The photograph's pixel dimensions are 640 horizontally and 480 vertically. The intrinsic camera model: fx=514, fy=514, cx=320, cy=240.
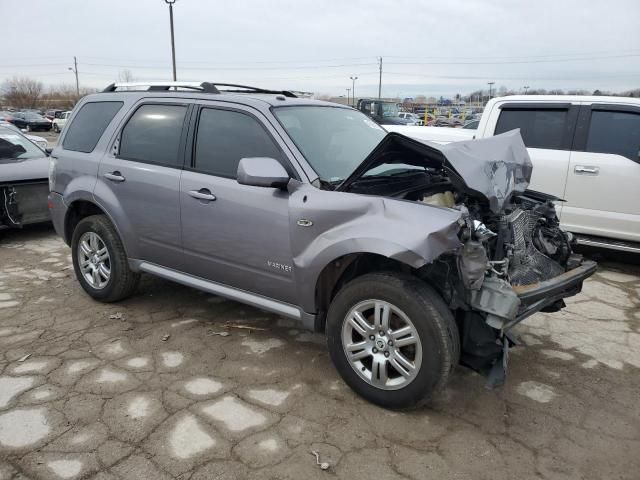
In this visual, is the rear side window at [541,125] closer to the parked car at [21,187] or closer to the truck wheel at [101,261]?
the truck wheel at [101,261]

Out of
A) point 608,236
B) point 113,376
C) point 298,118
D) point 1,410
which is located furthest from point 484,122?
point 1,410

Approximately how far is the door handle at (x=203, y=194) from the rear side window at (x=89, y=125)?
4.72 ft

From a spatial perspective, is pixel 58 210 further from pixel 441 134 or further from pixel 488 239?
pixel 441 134

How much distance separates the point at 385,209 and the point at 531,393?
5.15 feet

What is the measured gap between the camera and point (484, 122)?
21.7 ft

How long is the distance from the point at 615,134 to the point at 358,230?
4.24 m

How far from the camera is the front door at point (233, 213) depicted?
339 centimetres

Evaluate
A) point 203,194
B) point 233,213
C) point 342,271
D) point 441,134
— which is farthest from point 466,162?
point 441,134

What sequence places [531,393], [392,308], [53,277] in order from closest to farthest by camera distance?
[392,308] < [531,393] < [53,277]

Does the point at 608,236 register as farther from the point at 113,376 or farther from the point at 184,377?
the point at 113,376

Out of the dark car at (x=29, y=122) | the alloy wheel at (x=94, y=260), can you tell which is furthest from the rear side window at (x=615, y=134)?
the dark car at (x=29, y=122)

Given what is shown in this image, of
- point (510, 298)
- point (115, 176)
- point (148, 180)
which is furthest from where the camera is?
point (115, 176)

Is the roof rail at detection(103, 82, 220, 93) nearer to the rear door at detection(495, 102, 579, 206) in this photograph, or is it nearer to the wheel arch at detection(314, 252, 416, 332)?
the wheel arch at detection(314, 252, 416, 332)

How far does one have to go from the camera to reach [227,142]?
375 cm
